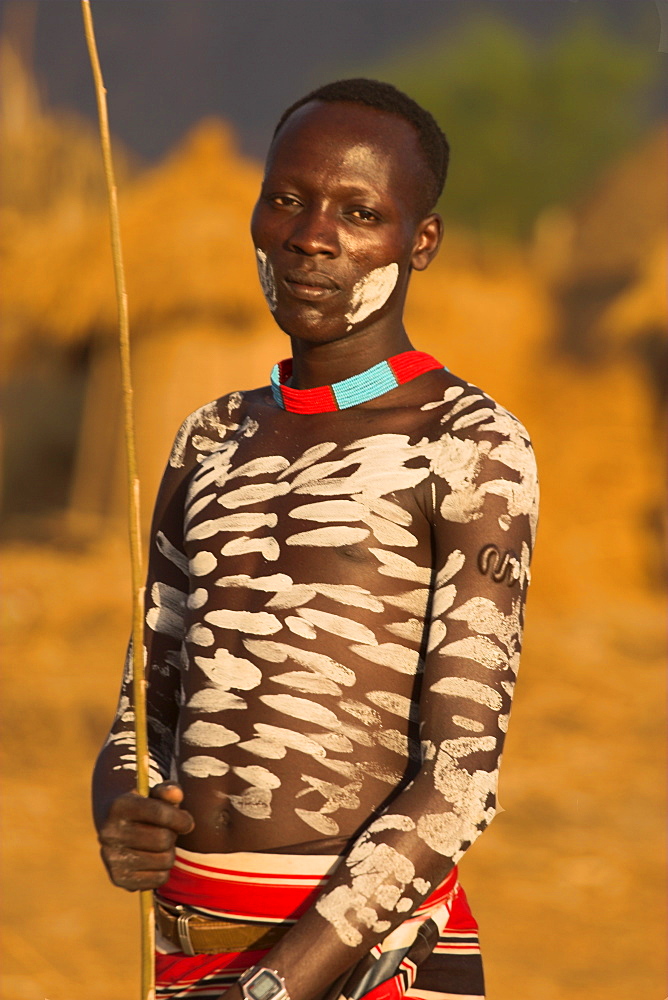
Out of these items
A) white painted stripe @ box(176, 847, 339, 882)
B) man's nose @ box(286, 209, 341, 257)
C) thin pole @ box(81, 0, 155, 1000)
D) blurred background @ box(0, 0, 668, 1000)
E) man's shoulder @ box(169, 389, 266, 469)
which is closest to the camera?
thin pole @ box(81, 0, 155, 1000)

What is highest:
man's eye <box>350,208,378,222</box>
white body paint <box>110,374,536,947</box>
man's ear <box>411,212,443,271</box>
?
man's ear <box>411,212,443,271</box>

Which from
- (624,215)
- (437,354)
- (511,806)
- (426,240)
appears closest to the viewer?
(426,240)

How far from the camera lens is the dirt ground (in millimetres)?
5586

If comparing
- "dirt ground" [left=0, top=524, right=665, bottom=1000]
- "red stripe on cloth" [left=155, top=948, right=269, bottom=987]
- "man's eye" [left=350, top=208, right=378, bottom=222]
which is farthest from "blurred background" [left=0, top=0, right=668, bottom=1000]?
"man's eye" [left=350, top=208, right=378, bottom=222]

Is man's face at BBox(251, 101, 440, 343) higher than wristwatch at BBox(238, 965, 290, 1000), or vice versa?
man's face at BBox(251, 101, 440, 343)

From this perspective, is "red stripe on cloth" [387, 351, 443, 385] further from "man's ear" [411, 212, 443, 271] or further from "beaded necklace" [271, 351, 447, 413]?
"man's ear" [411, 212, 443, 271]

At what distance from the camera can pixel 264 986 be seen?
5.76 ft

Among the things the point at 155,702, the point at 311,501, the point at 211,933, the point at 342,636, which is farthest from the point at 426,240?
the point at 211,933

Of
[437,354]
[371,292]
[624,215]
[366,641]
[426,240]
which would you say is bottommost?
Answer: [366,641]

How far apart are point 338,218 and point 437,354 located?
30.0ft

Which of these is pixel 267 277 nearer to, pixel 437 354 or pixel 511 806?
pixel 511 806

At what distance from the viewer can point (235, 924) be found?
197 centimetres

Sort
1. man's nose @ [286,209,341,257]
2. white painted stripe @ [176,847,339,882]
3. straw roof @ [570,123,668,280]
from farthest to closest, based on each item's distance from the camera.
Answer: straw roof @ [570,123,668,280] → man's nose @ [286,209,341,257] → white painted stripe @ [176,847,339,882]

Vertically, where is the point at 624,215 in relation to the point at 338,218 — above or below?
above
